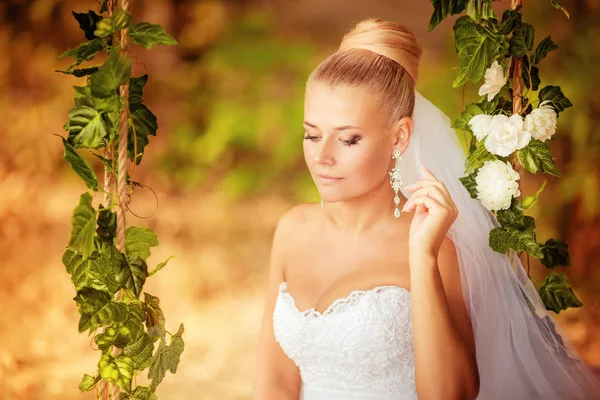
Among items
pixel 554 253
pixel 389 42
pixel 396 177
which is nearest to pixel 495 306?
pixel 554 253

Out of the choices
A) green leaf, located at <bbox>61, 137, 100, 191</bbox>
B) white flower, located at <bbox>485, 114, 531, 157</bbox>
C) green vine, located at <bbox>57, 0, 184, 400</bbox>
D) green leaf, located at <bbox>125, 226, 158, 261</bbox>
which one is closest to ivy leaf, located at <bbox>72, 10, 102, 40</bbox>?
green vine, located at <bbox>57, 0, 184, 400</bbox>

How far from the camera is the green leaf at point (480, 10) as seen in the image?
7.21ft

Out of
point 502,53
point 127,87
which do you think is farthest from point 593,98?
point 127,87

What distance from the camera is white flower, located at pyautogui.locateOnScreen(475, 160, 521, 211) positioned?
232cm

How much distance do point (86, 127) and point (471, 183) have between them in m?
1.21

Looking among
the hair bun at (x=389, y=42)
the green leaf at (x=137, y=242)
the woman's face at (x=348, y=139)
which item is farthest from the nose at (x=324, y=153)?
the green leaf at (x=137, y=242)

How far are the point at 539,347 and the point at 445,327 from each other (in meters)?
0.40

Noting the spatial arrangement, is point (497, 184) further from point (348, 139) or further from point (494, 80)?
point (348, 139)

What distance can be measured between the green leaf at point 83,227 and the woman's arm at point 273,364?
2.49 feet

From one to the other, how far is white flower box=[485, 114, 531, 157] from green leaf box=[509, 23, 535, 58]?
0.21 metres

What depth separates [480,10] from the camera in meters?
2.20

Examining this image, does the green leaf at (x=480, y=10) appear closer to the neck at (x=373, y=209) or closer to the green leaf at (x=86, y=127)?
the neck at (x=373, y=209)

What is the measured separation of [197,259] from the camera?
3.30 m

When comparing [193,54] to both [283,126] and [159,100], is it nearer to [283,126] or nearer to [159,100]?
[159,100]
